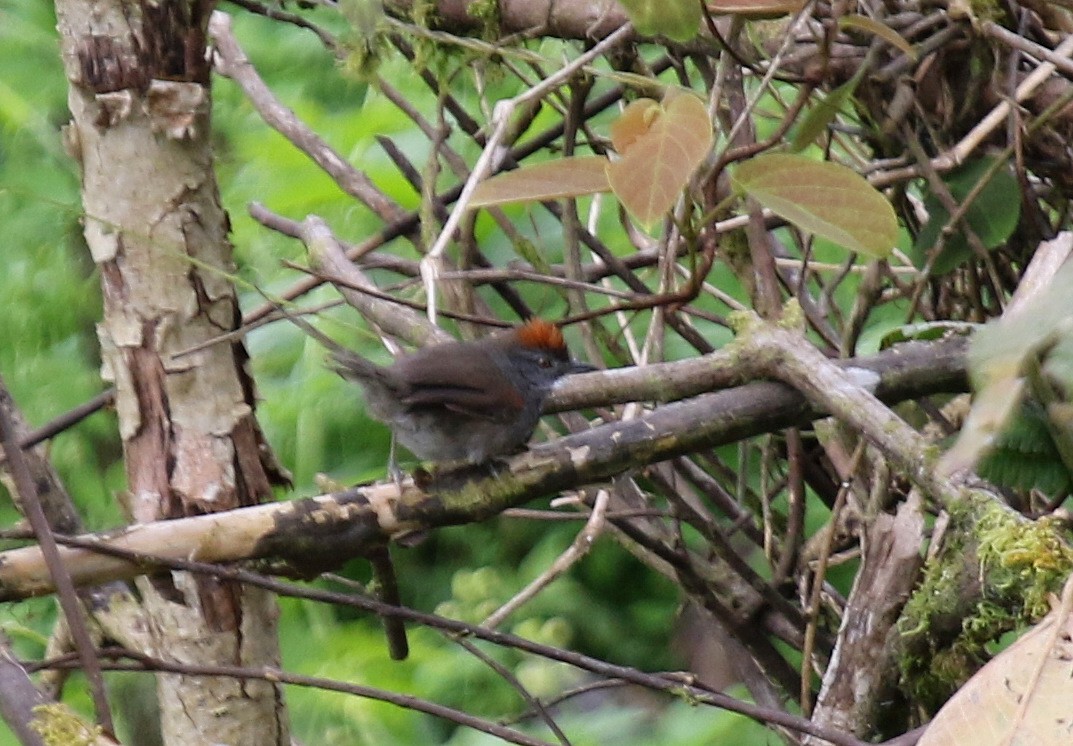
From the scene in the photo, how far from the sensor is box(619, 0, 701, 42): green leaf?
5.92 feet

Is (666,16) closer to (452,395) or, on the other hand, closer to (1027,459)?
(1027,459)

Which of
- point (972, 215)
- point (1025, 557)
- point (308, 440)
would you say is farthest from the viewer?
point (308, 440)

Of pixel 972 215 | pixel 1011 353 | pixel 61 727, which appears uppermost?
pixel 1011 353

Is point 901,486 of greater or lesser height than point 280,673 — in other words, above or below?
below

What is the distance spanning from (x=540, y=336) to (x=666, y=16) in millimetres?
1255

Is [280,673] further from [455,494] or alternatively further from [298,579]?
[455,494]

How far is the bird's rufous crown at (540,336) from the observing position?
2.98m

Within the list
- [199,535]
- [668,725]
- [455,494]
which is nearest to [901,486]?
[668,725]

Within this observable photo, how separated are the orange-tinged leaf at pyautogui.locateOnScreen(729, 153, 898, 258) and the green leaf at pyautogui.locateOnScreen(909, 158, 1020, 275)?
0.76m

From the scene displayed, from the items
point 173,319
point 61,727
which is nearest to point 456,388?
point 173,319

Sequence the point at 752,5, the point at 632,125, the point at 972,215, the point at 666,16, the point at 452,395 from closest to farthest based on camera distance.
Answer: the point at 632,125
the point at 666,16
the point at 752,5
the point at 972,215
the point at 452,395

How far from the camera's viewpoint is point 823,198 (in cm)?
176

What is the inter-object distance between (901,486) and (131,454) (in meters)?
1.44

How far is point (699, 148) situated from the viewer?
1555mm
